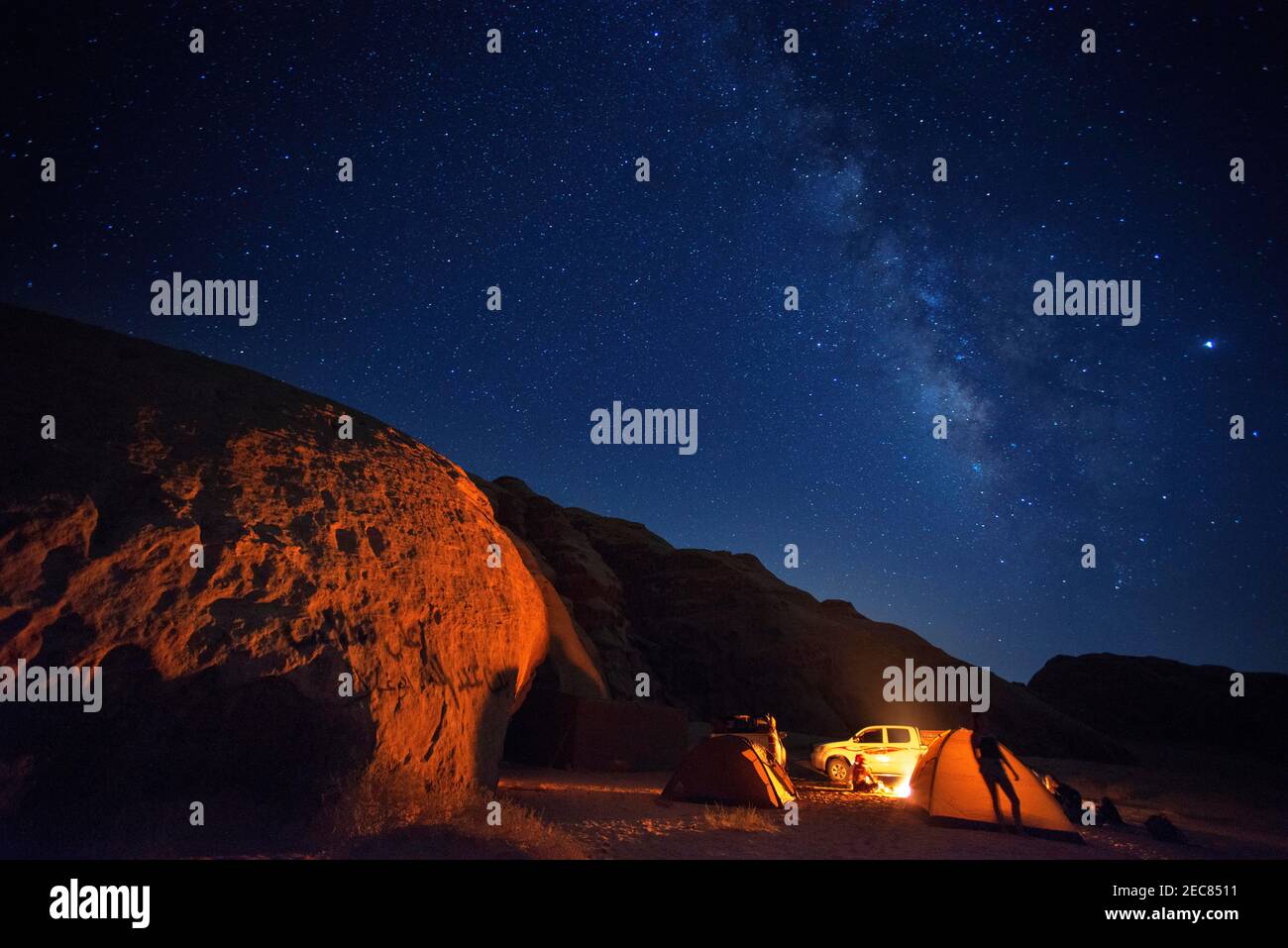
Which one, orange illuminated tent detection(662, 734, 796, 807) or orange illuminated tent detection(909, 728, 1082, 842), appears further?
orange illuminated tent detection(662, 734, 796, 807)

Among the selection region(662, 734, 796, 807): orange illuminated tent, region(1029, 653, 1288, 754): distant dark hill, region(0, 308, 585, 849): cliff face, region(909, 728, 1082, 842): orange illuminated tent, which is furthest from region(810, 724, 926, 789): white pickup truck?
region(1029, 653, 1288, 754): distant dark hill

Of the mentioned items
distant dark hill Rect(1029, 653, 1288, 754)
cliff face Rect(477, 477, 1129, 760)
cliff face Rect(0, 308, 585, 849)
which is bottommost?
distant dark hill Rect(1029, 653, 1288, 754)

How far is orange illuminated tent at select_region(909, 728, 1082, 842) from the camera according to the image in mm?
10922

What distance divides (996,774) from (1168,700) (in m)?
56.1

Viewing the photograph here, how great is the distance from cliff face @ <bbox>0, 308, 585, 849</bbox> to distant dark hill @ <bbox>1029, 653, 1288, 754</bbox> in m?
56.0

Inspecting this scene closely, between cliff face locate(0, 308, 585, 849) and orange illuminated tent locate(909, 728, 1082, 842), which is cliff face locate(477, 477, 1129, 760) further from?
cliff face locate(0, 308, 585, 849)

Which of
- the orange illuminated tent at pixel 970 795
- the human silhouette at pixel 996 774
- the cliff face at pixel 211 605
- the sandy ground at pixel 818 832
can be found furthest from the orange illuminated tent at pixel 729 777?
the cliff face at pixel 211 605

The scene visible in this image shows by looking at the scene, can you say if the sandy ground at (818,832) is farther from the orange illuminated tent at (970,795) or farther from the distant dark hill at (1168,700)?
the distant dark hill at (1168,700)

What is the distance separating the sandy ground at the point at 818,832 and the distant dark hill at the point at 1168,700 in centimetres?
4114

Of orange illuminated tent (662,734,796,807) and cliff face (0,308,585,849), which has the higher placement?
cliff face (0,308,585,849)

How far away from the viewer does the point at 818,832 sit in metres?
10.7
